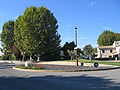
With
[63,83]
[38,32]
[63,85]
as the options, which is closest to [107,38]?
[38,32]

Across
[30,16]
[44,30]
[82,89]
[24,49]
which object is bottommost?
[82,89]

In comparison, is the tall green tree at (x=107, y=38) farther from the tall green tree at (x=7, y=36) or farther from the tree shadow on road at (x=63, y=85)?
the tree shadow on road at (x=63, y=85)

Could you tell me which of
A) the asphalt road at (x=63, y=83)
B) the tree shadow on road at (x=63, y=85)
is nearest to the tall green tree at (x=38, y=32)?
the asphalt road at (x=63, y=83)

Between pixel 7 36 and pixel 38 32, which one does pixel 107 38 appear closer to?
pixel 7 36

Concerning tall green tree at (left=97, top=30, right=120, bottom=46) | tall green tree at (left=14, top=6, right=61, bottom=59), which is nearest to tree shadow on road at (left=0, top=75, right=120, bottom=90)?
tall green tree at (left=14, top=6, right=61, bottom=59)

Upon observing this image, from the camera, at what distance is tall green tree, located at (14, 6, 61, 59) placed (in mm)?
56672

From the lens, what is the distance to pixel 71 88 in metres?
12.1

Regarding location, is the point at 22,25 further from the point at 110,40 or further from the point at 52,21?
the point at 110,40

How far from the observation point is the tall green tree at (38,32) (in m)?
56.7

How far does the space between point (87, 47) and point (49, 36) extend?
1976 centimetres

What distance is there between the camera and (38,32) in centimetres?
5688

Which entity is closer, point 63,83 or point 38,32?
point 63,83

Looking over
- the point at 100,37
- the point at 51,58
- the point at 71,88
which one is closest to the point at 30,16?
the point at 51,58

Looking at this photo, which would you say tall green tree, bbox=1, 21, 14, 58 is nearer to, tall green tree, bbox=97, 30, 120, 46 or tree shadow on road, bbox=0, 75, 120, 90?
tall green tree, bbox=97, 30, 120, 46
